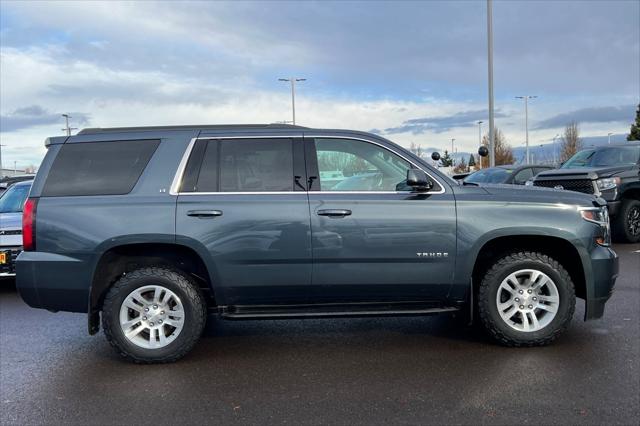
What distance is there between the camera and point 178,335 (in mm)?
4453

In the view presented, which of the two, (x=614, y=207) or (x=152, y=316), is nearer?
(x=152, y=316)

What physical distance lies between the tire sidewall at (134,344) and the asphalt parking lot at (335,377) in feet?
0.49

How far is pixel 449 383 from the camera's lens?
3.95 m

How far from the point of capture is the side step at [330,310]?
4.47 m

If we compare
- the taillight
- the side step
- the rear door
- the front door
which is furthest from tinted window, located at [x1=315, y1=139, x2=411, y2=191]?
the taillight

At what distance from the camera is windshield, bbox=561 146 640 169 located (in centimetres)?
1097

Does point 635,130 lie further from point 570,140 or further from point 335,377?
point 335,377

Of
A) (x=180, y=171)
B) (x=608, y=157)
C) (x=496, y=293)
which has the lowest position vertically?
(x=496, y=293)

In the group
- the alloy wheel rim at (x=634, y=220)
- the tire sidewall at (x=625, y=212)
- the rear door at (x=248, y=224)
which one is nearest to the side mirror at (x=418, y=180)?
the rear door at (x=248, y=224)

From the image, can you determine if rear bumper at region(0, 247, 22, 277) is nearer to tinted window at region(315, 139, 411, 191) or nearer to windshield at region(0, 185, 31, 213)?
windshield at region(0, 185, 31, 213)

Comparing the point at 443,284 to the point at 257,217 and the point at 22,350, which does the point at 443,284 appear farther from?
the point at 22,350

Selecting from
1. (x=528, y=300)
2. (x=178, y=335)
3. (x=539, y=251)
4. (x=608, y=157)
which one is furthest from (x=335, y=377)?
(x=608, y=157)

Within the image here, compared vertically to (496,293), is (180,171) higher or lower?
higher

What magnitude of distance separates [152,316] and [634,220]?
A: 9.55 m
